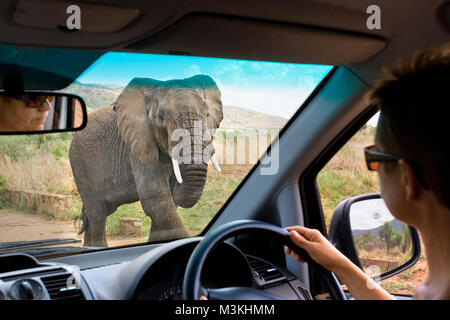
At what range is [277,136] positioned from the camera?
124 inches

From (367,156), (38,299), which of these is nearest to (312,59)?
(367,156)

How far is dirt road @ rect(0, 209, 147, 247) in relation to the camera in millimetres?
3742

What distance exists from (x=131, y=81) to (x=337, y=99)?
2537 millimetres

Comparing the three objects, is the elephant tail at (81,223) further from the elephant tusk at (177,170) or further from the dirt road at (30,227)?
the elephant tusk at (177,170)

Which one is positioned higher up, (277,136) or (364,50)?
(364,50)

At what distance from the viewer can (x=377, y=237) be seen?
321 centimetres

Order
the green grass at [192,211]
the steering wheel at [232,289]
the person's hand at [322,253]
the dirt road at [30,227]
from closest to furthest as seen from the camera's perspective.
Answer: the steering wheel at [232,289], the person's hand at [322,253], the dirt road at [30,227], the green grass at [192,211]

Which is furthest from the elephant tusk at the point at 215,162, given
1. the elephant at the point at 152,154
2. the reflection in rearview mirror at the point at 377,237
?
the reflection in rearview mirror at the point at 377,237

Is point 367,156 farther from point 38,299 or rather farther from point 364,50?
point 38,299

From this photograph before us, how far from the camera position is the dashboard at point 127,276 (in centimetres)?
212

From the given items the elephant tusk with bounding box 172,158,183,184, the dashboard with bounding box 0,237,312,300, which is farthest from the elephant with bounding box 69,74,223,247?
the dashboard with bounding box 0,237,312,300

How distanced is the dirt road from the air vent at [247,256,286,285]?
1.13 metres

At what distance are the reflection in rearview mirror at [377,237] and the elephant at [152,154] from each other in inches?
68.3

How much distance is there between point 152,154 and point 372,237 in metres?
2.77
